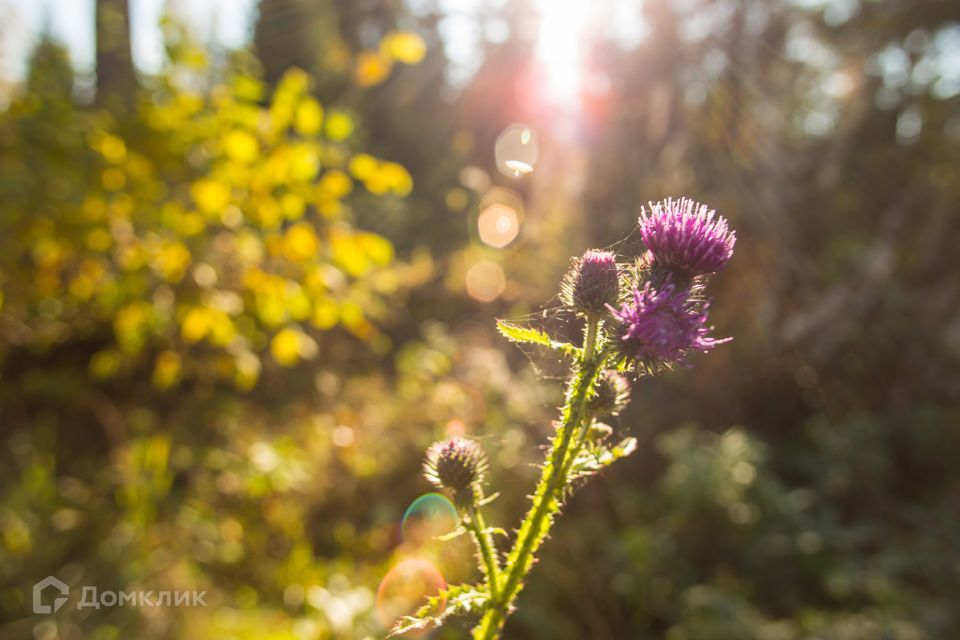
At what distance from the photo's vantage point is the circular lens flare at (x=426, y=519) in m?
2.98

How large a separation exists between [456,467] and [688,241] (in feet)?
1.69

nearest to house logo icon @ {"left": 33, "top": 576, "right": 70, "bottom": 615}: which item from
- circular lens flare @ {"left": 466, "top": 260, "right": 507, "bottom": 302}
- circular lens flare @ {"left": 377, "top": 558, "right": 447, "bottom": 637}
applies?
circular lens flare @ {"left": 377, "top": 558, "right": 447, "bottom": 637}

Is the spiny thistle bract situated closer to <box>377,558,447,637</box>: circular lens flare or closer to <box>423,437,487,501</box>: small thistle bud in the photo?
<box>423,437,487,501</box>: small thistle bud

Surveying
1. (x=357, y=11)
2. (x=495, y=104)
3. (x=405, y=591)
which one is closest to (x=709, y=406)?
(x=405, y=591)

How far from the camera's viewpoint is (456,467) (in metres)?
1.04

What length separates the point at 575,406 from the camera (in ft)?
2.79

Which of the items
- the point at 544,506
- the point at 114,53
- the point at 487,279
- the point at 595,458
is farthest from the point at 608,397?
the point at 487,279

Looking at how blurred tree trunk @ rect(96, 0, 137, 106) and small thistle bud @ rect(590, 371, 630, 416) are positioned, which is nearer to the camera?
small thistle bud @ rect(590, 371, 630, 416)

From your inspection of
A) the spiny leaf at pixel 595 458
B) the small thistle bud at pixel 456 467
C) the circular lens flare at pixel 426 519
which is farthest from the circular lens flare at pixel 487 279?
the spiny leaf at pixel 595 458

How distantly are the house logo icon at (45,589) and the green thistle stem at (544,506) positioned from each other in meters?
2.12

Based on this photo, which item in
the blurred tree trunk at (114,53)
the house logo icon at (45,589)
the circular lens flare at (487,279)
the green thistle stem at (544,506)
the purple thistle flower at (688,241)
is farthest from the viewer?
the circular lens flare at (487,279)

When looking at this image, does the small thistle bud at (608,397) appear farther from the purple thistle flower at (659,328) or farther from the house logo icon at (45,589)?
the house logo icon at (45,589)

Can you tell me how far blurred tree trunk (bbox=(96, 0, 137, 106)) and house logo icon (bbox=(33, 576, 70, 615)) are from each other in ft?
6.55

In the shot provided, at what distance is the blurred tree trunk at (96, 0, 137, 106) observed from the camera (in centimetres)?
292
